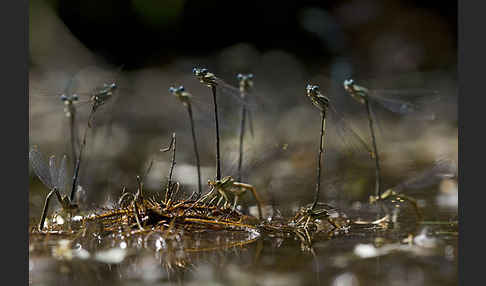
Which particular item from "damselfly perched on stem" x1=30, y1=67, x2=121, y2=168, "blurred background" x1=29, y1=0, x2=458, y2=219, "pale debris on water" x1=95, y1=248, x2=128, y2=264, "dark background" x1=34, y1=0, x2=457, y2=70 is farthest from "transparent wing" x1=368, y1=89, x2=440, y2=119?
"dark background" x1=34, y1=0, x2=457, y2=70

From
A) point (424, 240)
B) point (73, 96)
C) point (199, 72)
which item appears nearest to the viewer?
point (424, 240)

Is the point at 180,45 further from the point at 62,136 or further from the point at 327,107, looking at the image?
the point at 327,107

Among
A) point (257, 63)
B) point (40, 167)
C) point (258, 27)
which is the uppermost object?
point (258, 27)

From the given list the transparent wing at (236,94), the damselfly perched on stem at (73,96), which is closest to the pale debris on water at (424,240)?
the transparent wing at (236,94)

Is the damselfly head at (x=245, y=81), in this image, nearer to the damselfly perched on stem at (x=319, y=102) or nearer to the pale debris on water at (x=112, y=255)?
the damselfly perched on stem at (x=319, y=102)

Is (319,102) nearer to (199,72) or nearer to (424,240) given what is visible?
(199,72)

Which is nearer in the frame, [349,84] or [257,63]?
[349,84]

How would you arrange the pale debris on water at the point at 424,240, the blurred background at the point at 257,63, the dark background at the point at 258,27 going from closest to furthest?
the pale debris on water at the point at 424,240 → the blurred background at the point at 257,63 → the dark background at the point at 258,27

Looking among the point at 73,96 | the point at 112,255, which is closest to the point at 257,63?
the point at 73,96
